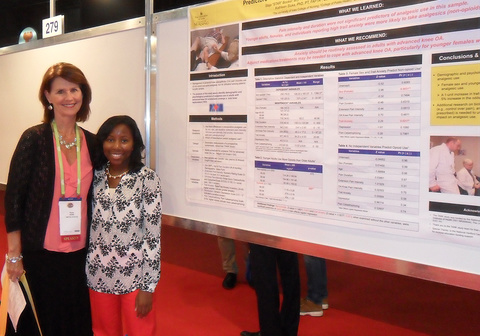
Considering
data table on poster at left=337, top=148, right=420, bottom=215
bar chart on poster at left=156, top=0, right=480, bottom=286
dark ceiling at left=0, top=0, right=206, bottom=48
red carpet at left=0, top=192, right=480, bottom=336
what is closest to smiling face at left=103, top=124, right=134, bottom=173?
bar chart on poster at left=156, top=0, right=480, bottom=286

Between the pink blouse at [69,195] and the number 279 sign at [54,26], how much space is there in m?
1.62

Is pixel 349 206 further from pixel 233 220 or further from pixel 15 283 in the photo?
pixel 15 283

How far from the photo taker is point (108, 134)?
69.7 inches

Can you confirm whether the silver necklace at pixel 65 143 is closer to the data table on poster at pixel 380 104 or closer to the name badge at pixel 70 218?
the name badge at pixel 70 218

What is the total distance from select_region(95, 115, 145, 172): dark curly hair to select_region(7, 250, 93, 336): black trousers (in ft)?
1.39

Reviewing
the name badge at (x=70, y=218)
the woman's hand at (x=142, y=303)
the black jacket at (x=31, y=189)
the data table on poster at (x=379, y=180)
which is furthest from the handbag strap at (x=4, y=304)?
the data table on poster at (x=379, y=180)

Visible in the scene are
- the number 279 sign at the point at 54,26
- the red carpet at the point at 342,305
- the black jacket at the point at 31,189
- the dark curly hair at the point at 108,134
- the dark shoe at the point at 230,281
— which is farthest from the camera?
the dark shoe at the point at 230,281

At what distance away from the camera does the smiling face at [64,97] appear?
176 centimetres

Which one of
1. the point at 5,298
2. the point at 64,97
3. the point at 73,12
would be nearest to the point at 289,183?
the point at 64,97

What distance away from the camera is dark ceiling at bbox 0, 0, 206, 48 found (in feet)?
20.2

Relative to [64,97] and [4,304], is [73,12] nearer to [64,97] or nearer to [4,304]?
[64,97]

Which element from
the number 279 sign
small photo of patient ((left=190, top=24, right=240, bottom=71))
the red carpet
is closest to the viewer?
small photo of patient ((left=190, top=24, right=240, bottom=71))

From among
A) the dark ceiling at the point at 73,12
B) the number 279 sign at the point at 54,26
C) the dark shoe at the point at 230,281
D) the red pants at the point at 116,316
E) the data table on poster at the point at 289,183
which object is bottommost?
the dark shoe at the point at 230,281

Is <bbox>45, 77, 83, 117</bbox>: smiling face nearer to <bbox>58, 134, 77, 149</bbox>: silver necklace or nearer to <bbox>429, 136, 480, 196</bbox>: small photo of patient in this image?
<bbox>58, 134, 77, 149</bbox>: silver necklace
